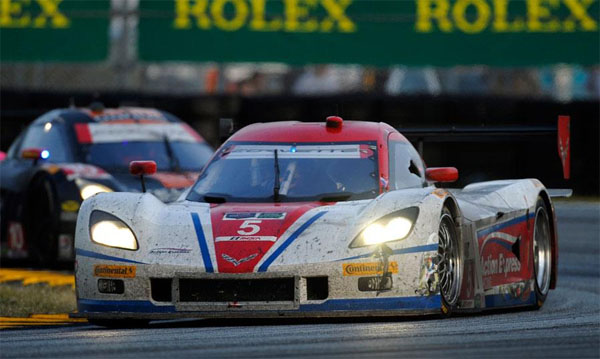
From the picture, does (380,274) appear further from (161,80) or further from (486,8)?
(161,80)

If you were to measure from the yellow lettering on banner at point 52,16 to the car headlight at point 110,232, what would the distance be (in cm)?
1183

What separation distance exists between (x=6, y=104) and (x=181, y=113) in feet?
6.63

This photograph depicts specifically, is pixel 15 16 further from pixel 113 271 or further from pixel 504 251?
pixel 113 271

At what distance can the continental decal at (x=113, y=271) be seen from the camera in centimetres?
786

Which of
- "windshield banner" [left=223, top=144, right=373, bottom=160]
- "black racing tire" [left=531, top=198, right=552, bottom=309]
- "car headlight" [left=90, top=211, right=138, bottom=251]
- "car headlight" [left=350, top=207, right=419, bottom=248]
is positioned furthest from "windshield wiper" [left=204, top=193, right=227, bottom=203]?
"black racing tire" [left=531, top=198, right=552, bottom=309]

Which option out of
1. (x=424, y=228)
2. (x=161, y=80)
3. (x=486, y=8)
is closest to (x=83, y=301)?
(x=424, y=228)

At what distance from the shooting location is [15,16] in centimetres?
1983

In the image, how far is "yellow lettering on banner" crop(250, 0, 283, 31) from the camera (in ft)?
64.5

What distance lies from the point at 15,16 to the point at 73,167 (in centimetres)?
720

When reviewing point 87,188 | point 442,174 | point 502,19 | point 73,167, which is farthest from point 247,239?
point 502,19

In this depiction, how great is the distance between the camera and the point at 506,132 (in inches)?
409

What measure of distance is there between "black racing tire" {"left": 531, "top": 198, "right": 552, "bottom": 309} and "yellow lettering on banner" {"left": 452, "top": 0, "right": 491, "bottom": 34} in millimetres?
9351

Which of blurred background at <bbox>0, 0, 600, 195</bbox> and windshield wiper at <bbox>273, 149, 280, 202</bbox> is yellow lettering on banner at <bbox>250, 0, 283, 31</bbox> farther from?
windshield wiper at <bbox>273, 149, 280, 202</bbox>

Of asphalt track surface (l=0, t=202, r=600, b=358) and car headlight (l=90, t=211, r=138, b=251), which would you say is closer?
asphalt track surface (l=0, t=202, r=600, b=358)
